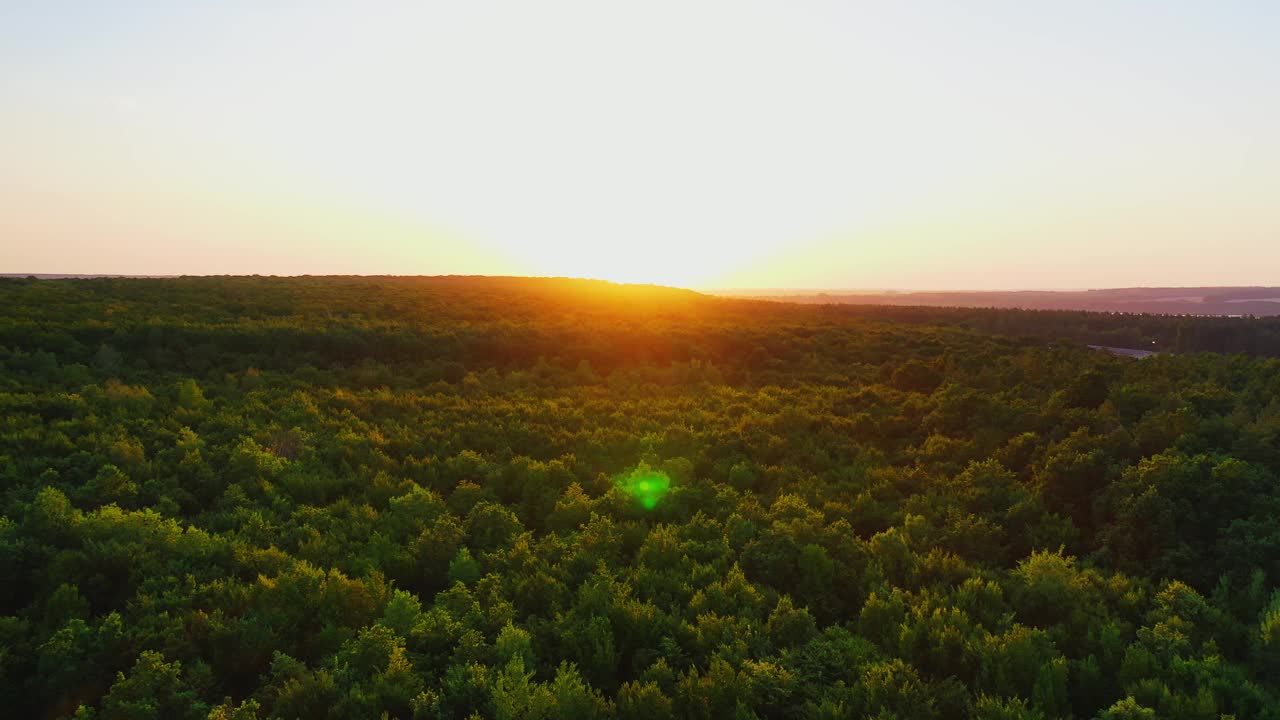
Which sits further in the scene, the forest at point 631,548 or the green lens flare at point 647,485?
the green lens flare at point 647,485

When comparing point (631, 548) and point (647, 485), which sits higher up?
point (647, 485)

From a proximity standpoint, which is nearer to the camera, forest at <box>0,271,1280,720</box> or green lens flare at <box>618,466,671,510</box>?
forest at <box>0,271,1280,720</box>

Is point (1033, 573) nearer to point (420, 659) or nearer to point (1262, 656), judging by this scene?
point (1262, 656)

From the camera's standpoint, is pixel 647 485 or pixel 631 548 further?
pixel 647 485

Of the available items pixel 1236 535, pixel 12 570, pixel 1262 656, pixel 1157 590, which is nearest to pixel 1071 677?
pixel 1262 656
